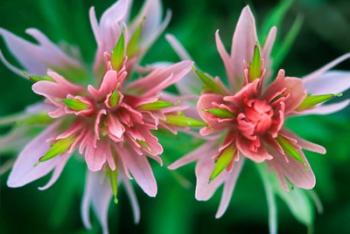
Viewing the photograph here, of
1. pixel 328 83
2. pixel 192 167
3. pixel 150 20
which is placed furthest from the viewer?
pixel 192 167

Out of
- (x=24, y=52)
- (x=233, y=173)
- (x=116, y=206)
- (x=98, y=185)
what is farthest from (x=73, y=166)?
(x=233, y=173)

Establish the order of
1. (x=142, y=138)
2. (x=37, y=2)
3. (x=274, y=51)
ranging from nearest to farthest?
(x=142, y=138)
(x=274, y=51)
(x=37, y=2)

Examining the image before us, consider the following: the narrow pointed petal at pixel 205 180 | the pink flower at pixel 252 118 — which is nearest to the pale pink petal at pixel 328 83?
the pink flower at pixel 252 118

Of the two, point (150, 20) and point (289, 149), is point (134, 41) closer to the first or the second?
point (150, 20)

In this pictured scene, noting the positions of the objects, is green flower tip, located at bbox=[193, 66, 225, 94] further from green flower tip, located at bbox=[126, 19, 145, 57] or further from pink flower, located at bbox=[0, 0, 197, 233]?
green flower tip, located at bbox=[126, 19, 145, 57]

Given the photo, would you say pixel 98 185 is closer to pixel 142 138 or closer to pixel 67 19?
pixel 142 138

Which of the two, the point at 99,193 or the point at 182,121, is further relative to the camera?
the point at 99,193

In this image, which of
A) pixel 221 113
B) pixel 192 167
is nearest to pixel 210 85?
pixel 221 113

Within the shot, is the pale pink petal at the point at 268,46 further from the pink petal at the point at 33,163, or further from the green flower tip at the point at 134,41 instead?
the pink petal at the point at 33,163
